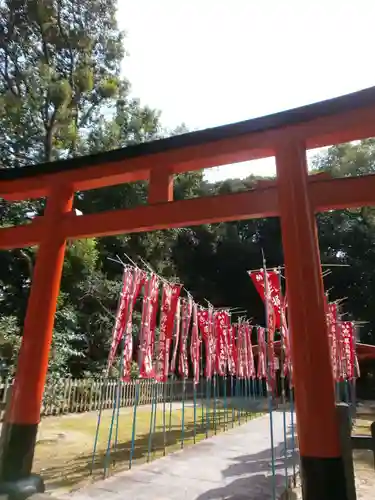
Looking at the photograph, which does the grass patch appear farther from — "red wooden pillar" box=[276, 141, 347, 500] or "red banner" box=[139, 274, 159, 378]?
"red wooden pillar" box=[276, 141, 347, 500]

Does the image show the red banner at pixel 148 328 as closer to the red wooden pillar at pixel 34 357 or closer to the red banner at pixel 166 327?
the red banner at pixel 166 327

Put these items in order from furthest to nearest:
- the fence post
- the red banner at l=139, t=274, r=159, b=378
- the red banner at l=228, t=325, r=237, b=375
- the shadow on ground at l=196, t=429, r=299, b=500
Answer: the red banner at l=228, t=325, r=237, b=375 < the red banner at l=139, t=274, r=159, b=378 < the shadow on ground at l=196, t=429, r=299, b=500 < the fence post

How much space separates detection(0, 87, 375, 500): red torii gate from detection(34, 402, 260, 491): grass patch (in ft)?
8.36

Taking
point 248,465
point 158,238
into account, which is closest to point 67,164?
point 248,465

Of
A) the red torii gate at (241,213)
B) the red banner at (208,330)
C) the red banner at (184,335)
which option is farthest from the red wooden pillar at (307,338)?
the red banner at (208,330)

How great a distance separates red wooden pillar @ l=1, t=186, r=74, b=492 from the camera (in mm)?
3408

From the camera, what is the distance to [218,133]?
143 inches

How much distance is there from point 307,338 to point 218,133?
2.08 m

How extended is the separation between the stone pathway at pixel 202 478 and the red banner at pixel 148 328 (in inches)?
59.5

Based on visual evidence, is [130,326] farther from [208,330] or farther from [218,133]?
[208,330]

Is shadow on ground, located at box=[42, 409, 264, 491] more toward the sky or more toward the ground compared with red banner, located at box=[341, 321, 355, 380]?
more toward the ground

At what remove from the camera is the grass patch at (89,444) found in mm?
5727

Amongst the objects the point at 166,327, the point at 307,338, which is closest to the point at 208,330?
the point at 166,327

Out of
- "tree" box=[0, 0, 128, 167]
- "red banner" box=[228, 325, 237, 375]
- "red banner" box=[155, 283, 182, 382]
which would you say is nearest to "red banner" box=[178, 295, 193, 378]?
"red banner" box=[155, 283, 182, 382]
